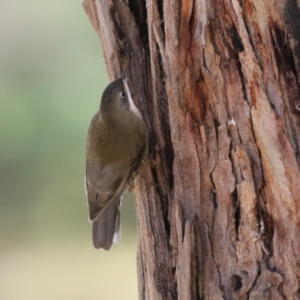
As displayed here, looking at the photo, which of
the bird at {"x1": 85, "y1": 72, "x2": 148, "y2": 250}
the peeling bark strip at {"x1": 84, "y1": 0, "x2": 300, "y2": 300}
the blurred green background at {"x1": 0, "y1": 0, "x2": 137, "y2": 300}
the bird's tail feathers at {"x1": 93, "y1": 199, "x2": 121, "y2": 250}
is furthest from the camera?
the blurred green background at {"x1": 0, "y1": 0, "x2": 137, "y2": 300}

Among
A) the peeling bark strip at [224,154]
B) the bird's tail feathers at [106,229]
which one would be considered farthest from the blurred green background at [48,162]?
the peeling bark strip at [224,154]

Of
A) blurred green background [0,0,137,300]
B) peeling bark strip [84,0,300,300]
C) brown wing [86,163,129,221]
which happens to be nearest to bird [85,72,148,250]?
brown wing [86,163,129,221]

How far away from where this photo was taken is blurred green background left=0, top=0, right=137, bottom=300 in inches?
248

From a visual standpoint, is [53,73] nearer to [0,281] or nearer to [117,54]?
[0,281]

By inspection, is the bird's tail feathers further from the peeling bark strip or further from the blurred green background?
the blurred green background

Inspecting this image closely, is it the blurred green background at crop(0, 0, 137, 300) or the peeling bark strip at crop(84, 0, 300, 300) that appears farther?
the blurred green background at crop(0, 0, 137, 300)

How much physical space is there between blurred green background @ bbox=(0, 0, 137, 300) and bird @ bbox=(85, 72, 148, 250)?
2292 millimetres

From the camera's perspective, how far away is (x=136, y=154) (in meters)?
3.61

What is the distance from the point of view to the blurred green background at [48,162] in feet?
20.7

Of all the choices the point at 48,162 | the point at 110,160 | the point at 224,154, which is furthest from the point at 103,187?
the point at 48,162

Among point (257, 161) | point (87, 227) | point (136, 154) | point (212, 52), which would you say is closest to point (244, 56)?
point (212, 52)

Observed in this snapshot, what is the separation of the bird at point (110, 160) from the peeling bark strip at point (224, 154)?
48cm

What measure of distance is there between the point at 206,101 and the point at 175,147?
27 cm

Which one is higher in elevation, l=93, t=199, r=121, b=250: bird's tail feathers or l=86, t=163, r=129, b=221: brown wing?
l=86, t=163, r=129, b=221: brown wing
